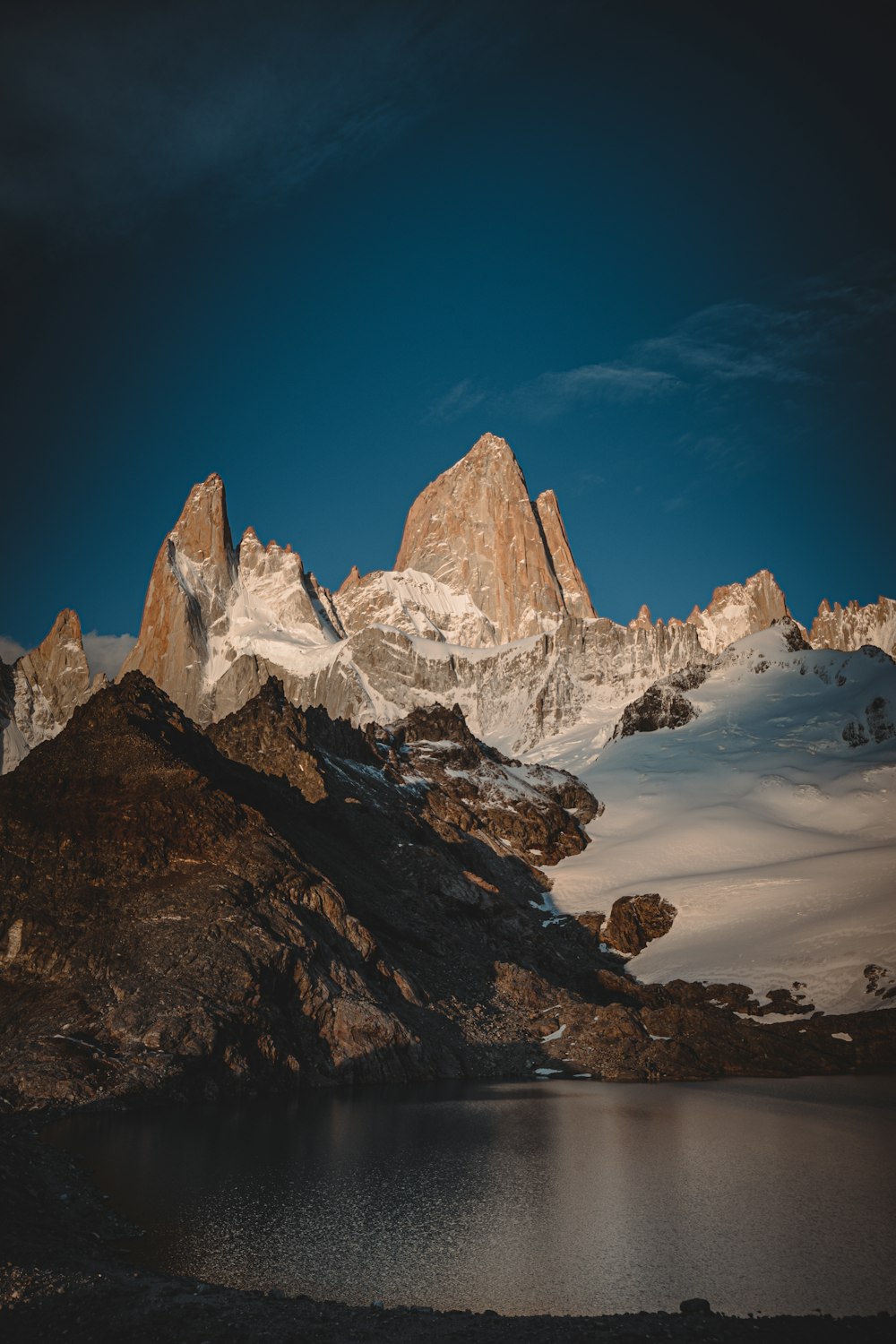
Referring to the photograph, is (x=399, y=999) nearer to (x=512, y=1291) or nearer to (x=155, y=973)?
(x=155, y=973)

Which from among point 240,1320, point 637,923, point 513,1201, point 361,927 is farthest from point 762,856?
point 240,1320

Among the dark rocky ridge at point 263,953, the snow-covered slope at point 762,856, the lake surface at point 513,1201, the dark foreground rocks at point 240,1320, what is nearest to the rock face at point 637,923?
the snow-covered slope at point 762,856

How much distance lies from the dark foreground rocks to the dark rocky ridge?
80.7 ft

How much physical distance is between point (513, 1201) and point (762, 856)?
10792cm

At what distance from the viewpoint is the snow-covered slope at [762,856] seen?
95125 mm

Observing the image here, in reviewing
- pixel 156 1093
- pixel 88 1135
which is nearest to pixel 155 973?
pixel 156 1093

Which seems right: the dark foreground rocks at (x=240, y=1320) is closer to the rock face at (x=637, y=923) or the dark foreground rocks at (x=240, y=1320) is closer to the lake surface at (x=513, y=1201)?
the lake surface at (x=513, y=1201)

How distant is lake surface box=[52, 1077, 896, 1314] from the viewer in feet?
76.7

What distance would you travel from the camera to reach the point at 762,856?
433ft

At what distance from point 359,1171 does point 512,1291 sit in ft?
41.8

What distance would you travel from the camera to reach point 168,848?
6191 cm

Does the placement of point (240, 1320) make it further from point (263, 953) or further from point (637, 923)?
point (637, 923)

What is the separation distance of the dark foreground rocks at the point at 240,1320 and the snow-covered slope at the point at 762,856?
71995 mm

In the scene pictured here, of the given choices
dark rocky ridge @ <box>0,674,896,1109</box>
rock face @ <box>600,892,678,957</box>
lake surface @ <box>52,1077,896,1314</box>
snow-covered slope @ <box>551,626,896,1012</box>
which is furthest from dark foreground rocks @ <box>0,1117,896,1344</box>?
rock face @ <box>600,892,678,957</box>
